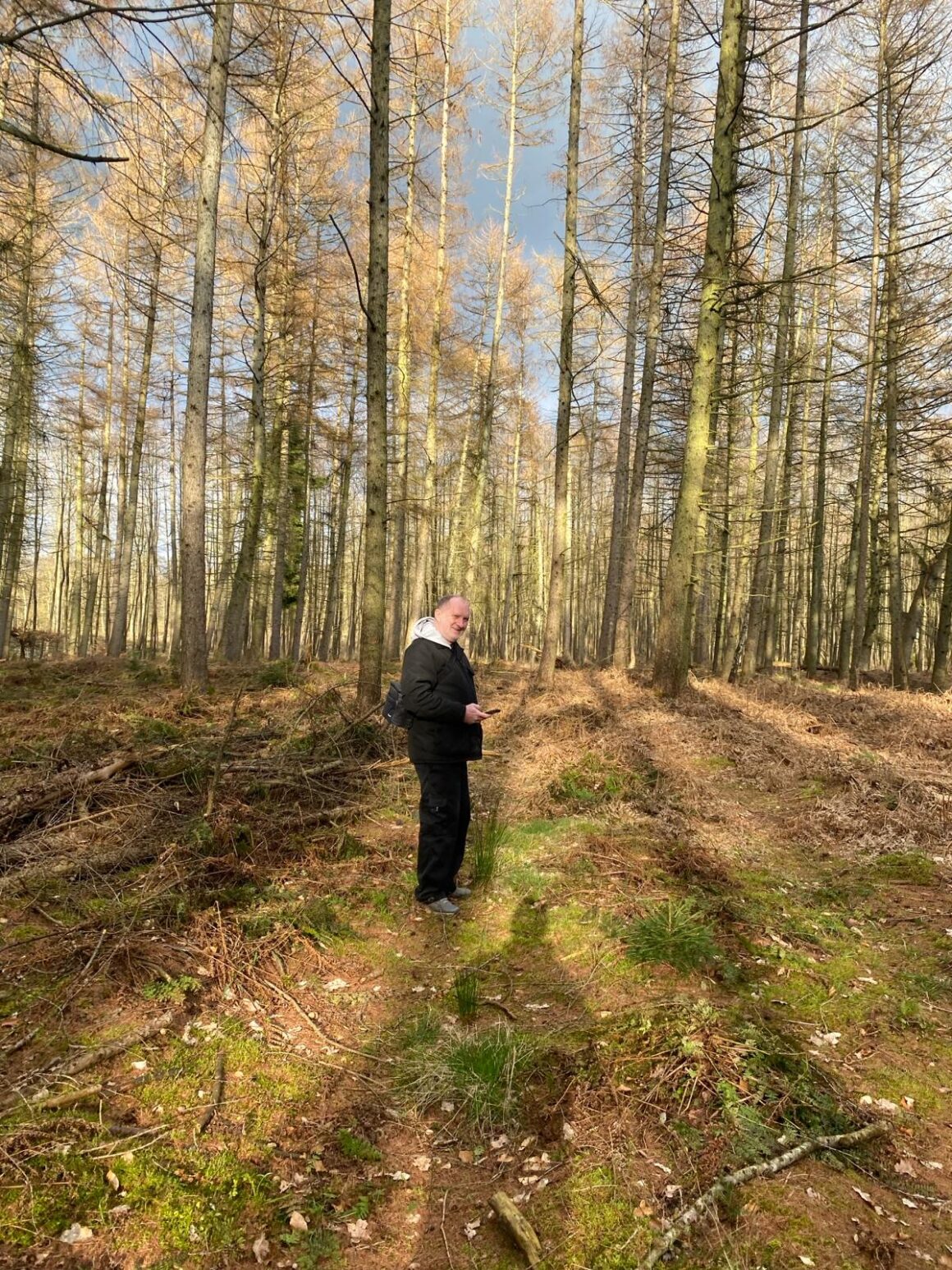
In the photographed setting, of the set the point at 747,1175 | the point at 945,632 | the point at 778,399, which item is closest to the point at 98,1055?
the point at 747,1175

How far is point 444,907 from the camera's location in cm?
425

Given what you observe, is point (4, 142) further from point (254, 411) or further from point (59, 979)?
point (59, 979)

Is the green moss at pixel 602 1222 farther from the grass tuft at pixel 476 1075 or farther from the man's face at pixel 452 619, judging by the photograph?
the man's face at pixel 452 619

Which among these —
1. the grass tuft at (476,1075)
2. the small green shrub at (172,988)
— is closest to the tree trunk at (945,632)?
the grass tuft at (476,1075)

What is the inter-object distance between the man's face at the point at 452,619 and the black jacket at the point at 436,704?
0.10 metres

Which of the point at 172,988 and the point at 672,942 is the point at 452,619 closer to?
the point at 672,942

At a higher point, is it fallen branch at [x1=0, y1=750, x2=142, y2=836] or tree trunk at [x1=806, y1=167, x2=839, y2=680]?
tree trunk at [x1=806, y1=167, x2=839, y2=680]

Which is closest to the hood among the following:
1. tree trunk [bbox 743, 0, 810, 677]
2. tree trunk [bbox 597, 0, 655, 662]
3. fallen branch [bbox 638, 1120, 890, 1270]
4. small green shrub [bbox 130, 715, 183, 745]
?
fallen branch [bbox 638, 1120, 890, 1270]

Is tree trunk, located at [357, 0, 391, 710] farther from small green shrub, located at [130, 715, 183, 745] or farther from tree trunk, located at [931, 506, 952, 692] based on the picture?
tree trunk, located at [931, 506, 952, 692]

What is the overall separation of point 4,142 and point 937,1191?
11.1m

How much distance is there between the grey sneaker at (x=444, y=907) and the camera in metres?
4.24

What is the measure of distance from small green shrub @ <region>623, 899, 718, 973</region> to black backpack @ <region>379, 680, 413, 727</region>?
1794mm

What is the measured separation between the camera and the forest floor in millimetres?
2066

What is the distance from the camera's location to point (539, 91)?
17.0 meters
